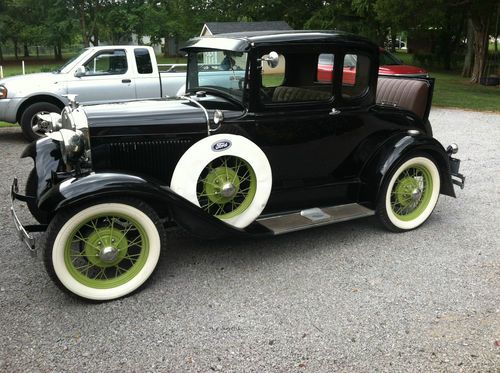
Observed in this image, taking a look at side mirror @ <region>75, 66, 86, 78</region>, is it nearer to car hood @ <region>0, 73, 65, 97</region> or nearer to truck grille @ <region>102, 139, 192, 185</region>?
car hood @ <region>0, 73, 65, 97</region>

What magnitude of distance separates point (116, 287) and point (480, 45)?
22.1m

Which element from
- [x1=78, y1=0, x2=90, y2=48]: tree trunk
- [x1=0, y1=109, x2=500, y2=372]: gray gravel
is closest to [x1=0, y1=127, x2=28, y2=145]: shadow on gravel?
[x1=0, y1=109, x2=500, y2=372]: gray gravel

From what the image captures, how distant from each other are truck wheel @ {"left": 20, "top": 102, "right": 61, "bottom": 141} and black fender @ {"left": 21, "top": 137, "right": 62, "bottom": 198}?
4891mm

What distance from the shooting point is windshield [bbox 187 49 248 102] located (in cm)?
391

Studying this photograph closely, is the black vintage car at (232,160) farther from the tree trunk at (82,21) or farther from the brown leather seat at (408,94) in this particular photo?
the tree trunk at (82,21)

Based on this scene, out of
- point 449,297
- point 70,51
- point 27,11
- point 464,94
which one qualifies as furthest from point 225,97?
point 70,51

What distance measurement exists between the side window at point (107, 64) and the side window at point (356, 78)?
20.0 feet

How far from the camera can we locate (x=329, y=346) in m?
2.87

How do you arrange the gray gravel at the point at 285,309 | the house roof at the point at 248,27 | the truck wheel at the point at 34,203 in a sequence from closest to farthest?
1. the gray gravel at the point at 285,309
2. the truck wheel at the point at 34,203
3. the house roof at the point at 248,27

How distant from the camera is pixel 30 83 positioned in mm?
8664

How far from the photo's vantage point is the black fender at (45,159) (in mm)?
3667

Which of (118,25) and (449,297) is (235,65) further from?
(118,25)

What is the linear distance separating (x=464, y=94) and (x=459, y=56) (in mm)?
18959

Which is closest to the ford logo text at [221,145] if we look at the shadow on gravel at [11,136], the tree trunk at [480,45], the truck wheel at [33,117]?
the truck wheel at [33,117]
